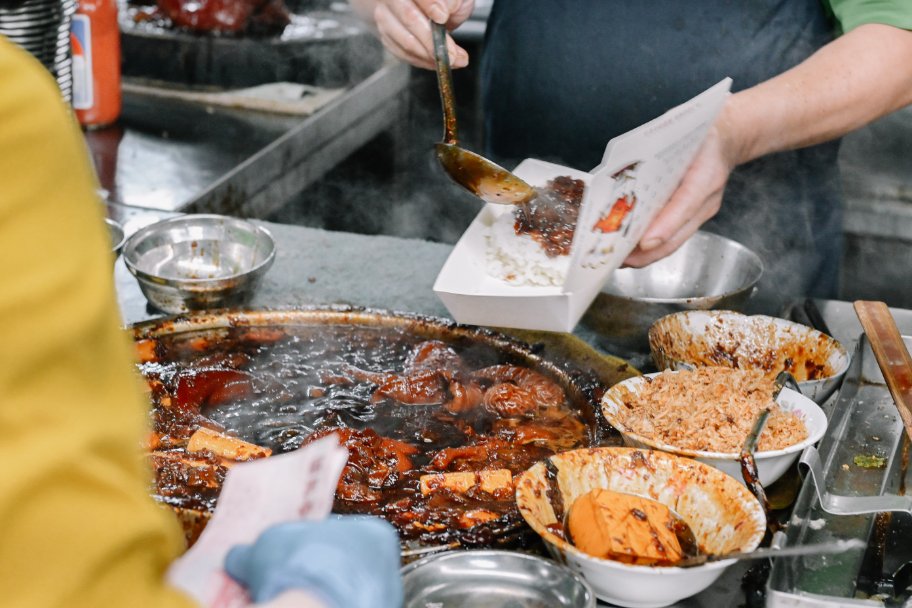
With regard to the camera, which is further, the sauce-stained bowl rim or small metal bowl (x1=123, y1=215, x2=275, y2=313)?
small metal bowl (x1=123, y1=215, x2=275, y2=313)

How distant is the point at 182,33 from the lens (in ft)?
17.7

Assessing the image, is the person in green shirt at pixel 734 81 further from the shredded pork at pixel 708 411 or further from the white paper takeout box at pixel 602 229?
the shredded pork at pixel 708 411

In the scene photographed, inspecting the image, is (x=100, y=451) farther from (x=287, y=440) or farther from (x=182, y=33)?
(x=182, y=33)

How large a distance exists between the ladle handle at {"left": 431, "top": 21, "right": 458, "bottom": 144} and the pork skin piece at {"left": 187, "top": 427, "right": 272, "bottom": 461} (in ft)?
3.14

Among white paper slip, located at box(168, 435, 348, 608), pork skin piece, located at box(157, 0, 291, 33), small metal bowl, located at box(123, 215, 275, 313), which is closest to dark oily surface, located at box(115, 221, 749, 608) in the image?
small metal bowl, located at box(123, 215, 275, 313)

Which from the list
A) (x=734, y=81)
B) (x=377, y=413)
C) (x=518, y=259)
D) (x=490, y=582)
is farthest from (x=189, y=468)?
(x=734, y=81)

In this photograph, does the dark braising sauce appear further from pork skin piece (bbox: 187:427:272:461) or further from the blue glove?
the blue glove

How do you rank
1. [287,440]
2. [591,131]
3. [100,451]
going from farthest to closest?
1. [591,131]
2. [287,440]
3. [100,451]

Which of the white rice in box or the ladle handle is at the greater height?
the ladle handle

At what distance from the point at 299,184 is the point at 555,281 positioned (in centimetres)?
274

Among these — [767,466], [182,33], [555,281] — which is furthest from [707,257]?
[182,33]

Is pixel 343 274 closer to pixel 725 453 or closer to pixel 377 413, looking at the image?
pixel 377 413

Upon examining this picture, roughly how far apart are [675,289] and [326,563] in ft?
6.84

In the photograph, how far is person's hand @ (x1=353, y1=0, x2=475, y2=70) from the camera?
2.64 m
